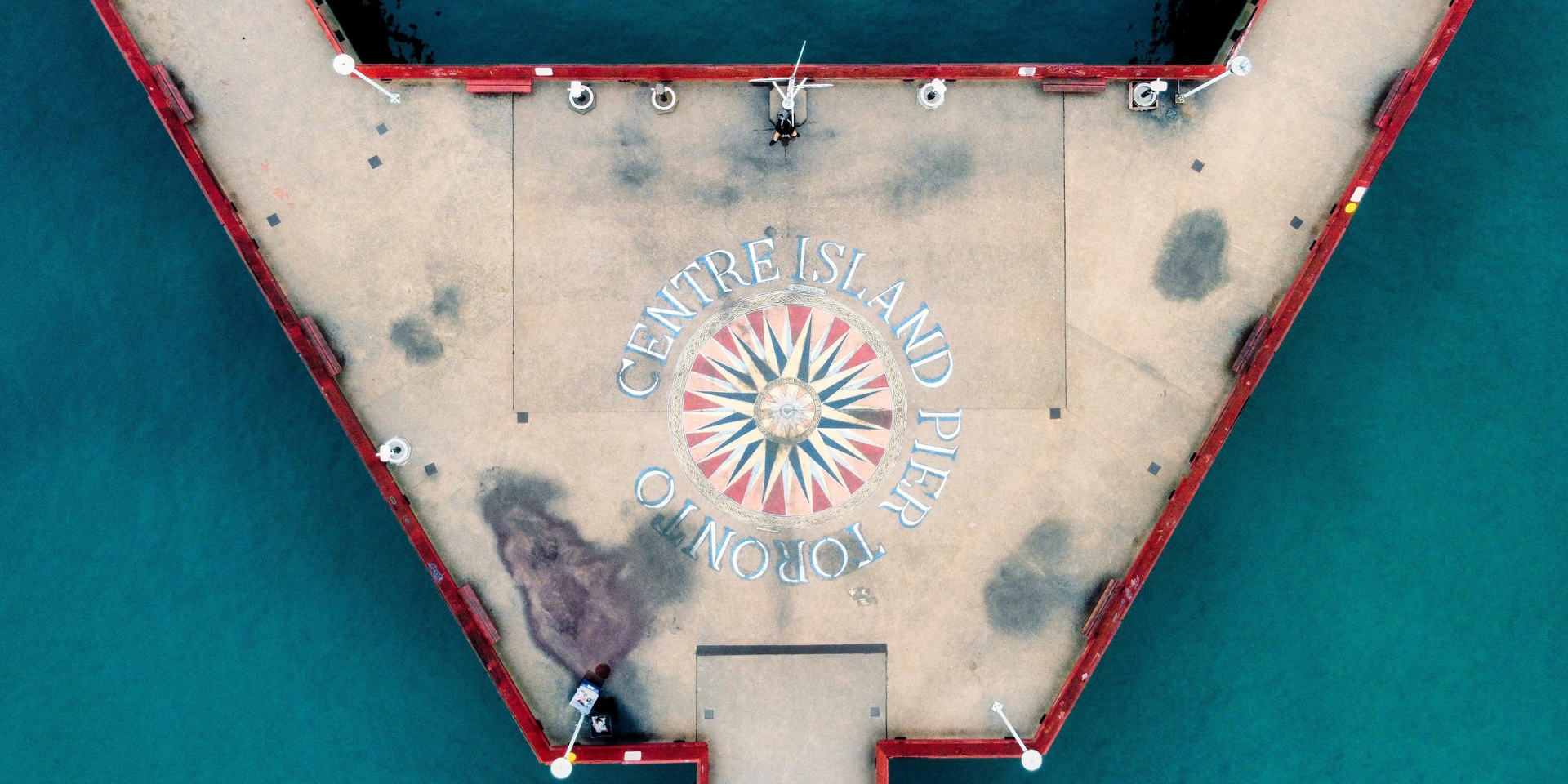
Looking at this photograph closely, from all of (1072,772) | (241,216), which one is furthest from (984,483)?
(241,216)

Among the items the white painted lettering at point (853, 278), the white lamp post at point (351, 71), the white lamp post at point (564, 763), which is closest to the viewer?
the white lamp post at point (564, 763)

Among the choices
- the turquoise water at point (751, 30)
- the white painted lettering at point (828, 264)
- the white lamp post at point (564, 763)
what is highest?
the turquoise water at point (751, 30)

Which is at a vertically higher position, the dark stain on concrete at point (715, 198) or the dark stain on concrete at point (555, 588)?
the dark stain on concrete at point (715, 198)

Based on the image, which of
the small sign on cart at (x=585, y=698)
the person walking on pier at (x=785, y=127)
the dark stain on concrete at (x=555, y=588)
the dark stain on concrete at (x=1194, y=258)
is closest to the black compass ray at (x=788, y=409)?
the dark stain on concrete at (x=555, y=588)

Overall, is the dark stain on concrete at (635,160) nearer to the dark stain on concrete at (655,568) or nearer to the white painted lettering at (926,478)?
the dark stain on concrete at (655,568)

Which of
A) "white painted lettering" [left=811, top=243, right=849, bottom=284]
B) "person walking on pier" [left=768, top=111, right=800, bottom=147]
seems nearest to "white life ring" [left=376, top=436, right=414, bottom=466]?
"white painted lettering" [left=811, top=243, right=849, bottom=284]

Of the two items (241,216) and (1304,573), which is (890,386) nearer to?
(1304,573)
